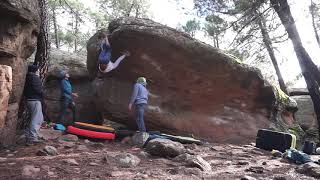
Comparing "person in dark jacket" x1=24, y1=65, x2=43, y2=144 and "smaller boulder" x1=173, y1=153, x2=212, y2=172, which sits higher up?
"person in dark jacket" x1=24, y1=65, x2=43, y2=144

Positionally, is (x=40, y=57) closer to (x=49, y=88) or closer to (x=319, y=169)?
(x=49, y=88)

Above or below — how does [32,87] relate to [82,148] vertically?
above

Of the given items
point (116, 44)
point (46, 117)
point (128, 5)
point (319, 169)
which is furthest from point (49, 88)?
point (128, 5)

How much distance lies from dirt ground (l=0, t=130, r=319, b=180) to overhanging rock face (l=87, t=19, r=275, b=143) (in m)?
3.90

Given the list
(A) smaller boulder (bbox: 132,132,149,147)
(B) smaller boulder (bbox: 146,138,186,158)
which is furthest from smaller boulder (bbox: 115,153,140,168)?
(A) smaller boulder (bbox: 132,132,149,147)

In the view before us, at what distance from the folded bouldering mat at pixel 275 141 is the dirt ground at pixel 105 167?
1.64 m

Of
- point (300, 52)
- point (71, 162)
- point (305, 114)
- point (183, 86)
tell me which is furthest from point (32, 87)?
point (305, 114)

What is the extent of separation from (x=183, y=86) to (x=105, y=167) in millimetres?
6727

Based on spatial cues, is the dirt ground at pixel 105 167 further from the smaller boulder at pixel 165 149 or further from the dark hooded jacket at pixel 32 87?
the dark hooded jacket at pixel 32 87

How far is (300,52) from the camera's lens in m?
10.5

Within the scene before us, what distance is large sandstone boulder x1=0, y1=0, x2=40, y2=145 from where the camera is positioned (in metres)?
6.63

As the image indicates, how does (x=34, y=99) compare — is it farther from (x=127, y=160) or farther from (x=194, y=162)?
(x=194, y=162)

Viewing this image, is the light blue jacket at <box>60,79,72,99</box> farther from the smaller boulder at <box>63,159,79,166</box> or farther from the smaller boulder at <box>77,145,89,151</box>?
the smaller boulder at <box>63,159,79,166</box>

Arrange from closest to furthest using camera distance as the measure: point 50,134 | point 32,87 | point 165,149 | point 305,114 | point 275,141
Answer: point 165,149, point 32,87, point 50,134, point 275,141, point 305,114
